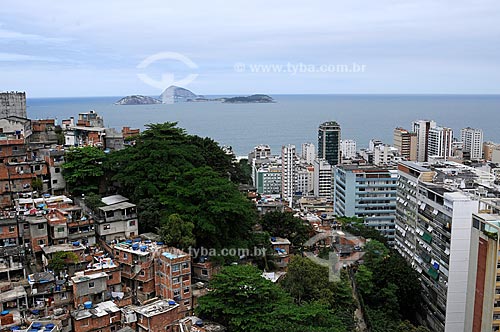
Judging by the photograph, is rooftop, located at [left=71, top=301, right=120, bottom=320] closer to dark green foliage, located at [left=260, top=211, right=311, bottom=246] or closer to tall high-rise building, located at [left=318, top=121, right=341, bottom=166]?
dark green foliage, located at [left=260, top=211, right=311, bottom=246]

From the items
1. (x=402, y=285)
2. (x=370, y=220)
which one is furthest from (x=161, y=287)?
(x=370, y=220)

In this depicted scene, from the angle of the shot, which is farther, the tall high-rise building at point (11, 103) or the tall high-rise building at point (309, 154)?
the tall high-rise building at point (309, 154)

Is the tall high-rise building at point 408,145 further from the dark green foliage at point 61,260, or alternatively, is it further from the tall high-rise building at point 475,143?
the dark green foliage at point 61,260

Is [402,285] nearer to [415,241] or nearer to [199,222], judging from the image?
[415,241]

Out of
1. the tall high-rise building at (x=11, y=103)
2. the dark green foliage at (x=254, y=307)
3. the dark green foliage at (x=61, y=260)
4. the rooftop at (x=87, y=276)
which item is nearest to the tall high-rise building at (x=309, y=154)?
the tall high-rise building at (x=11, y=103)

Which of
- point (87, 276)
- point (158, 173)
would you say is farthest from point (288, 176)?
point (87, 276)

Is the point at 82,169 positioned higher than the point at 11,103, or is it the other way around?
the point at 11,103

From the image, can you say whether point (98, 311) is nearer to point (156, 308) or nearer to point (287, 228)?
point (156, 308)
